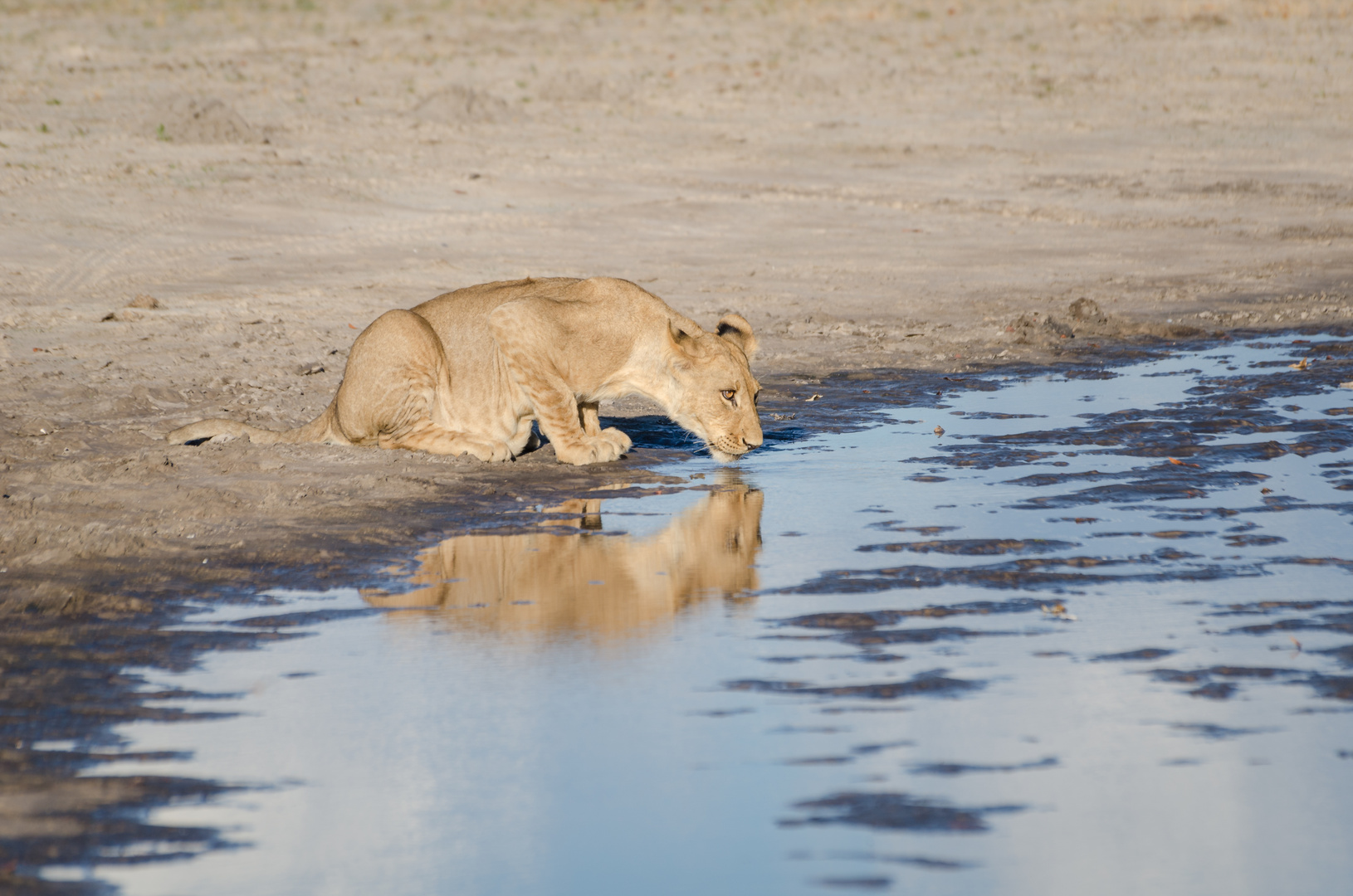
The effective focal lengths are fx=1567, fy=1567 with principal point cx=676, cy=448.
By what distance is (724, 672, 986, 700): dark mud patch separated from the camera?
4.64 m

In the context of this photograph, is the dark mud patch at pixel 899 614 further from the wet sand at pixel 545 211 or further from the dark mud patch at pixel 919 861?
the wet sand at pixel 545 211

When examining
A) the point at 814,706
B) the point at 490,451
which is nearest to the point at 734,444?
the point at 490,451

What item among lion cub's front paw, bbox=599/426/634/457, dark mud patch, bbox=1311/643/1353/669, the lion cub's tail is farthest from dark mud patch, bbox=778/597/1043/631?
the lion cub's tail

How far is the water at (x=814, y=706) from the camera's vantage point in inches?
143

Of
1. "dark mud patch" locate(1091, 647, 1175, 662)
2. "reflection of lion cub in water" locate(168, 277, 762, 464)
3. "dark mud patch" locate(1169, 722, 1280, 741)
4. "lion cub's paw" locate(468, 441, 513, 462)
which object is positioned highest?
"reflection of lion cub in water" locate(168, 277, 762, 464)

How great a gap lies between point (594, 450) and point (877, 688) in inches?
147

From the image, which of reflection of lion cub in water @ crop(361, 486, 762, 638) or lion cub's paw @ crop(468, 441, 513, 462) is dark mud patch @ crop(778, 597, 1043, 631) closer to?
reflection of lion cub in water @ crop(361, 486, 762, 638)

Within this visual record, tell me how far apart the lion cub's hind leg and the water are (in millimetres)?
1304

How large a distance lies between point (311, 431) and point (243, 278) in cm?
531

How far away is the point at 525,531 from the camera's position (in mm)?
6820

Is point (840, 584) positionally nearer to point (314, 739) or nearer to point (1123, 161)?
point (314, 739)

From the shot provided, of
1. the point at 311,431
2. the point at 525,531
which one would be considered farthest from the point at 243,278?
the point at 525,531

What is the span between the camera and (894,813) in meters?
3.85

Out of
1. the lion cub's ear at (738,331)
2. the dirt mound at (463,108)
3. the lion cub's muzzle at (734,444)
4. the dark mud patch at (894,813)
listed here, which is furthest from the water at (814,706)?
the dirt mound at (463,108)
